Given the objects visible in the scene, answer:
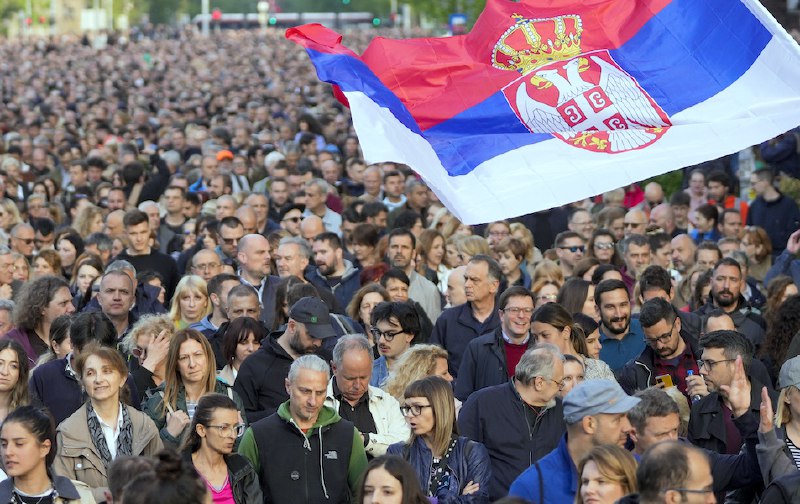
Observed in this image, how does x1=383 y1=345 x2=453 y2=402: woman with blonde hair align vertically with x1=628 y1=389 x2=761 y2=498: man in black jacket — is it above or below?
below

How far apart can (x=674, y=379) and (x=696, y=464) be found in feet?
12.6

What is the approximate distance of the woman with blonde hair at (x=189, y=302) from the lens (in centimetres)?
1312

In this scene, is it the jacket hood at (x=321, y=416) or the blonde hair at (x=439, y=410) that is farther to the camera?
the jacket hood at (x=321, y=416)

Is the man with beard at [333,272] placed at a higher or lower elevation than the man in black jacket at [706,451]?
lower

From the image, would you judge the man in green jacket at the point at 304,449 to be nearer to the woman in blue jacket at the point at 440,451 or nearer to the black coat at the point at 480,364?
the woman in blue jacket at the point at 440,451

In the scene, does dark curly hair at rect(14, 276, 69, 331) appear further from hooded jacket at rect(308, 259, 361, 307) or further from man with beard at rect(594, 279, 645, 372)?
man with beard at rect(594, 279, 645, 372)

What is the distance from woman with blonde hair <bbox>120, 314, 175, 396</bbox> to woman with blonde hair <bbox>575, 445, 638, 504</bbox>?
12.4 ft

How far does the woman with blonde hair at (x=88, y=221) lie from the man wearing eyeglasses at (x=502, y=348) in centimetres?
777

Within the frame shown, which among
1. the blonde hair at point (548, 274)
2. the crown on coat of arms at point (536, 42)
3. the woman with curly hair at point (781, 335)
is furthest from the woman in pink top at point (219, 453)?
the blonde hair at point (548, 274)

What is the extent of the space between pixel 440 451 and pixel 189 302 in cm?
452

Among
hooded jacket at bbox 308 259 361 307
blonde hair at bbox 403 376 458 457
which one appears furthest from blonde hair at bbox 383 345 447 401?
hooded jacket at bbox 308 259 361 307

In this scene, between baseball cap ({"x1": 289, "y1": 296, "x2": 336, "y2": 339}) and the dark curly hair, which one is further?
the dark curly hair

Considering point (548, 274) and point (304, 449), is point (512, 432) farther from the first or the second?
point (548, 274)

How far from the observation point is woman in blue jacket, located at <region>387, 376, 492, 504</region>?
29.3 ft
